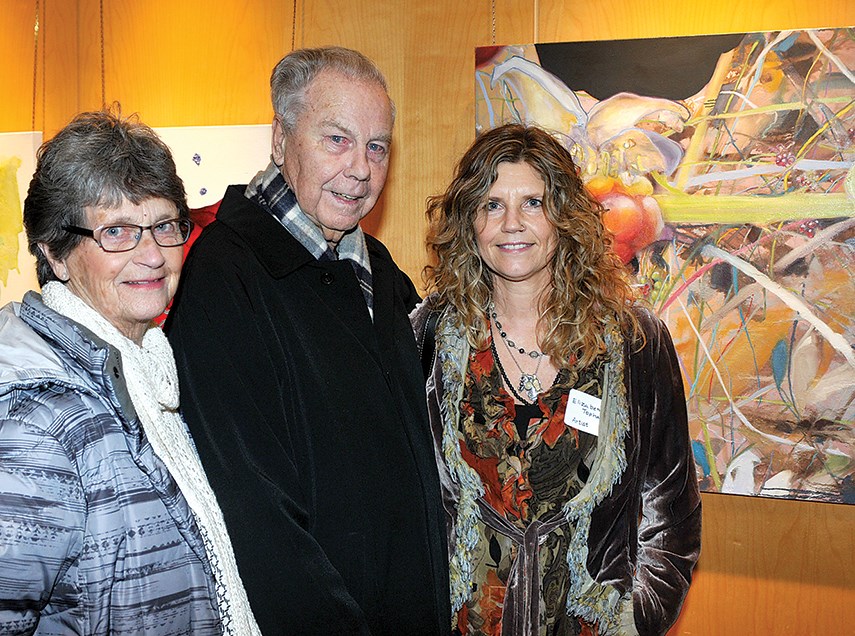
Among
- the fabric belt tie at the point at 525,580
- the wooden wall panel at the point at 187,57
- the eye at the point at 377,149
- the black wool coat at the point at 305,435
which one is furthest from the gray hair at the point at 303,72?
the wooden wall panel at the point at 187,57

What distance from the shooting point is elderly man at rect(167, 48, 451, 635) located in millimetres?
1825

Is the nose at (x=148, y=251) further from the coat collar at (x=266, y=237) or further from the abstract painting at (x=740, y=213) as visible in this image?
the abstract painting at (x=740, y=213)

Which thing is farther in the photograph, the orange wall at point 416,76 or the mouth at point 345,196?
the orange wall at point 416,76

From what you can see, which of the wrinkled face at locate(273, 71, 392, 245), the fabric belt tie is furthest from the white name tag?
the wrinkled face at locate(273, 71, 392, 245)

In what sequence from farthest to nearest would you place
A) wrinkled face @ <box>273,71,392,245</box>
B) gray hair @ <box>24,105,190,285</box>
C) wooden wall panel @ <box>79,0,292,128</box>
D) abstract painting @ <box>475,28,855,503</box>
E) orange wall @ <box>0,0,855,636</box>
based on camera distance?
1. wooden wall panel @ <box>79,0,292,128</box>
2. orange wall @ <box>0,0,855,636</box>
3. abstract painting @ <box>475,28,855,503</box>
4. wrinkled face @ <box>273,71,392,245</box>
5. gray hair @ <box>24,105,190,285</box>

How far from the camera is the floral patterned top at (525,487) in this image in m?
2.20

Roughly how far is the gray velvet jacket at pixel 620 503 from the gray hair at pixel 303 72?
75 cm

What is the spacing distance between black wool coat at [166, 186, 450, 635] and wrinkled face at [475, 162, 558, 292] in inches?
14.8

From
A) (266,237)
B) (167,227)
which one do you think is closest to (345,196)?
(266,237)

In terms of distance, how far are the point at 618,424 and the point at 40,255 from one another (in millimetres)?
1496

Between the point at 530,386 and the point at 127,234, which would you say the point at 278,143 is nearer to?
the point at 127,234

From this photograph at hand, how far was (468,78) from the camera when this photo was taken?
3607mm

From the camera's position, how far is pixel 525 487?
2.20 m

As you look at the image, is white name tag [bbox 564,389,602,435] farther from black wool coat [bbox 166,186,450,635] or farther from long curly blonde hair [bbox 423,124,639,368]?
black wool coat [bbox 166,186,450,635]
